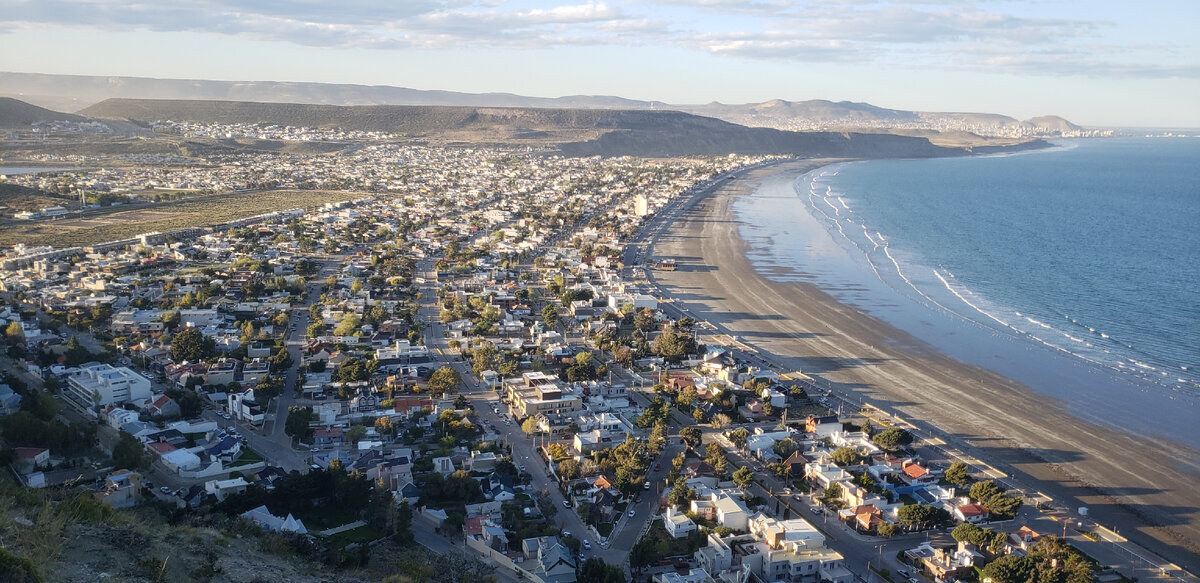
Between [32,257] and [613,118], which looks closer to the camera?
[32,257]

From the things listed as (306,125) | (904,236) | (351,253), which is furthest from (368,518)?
(306,125)

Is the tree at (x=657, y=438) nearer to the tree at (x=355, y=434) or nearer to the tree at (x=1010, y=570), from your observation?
the tree at (x=355, y=434)

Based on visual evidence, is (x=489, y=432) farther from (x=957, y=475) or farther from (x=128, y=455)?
(x=957, y=475)

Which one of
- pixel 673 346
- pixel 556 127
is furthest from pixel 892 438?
pixel 556 127

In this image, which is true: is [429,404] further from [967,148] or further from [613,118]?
[967,148]

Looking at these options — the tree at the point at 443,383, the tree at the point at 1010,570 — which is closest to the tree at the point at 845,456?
the tree at the point at 1010,570

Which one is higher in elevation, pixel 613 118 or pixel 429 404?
pixel 613 118
